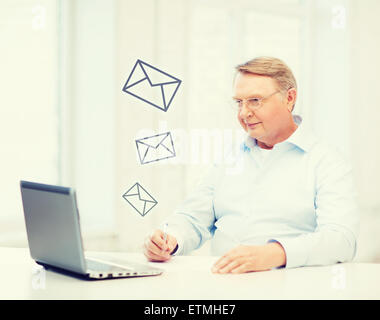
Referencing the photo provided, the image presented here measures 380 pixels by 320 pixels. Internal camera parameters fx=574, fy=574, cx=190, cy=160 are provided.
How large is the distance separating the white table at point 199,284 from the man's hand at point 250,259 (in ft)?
0.08

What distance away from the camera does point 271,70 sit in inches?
80.0

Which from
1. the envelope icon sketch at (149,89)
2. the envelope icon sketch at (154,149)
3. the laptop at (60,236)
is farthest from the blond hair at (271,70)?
the envelope icon sketch at (154,149)

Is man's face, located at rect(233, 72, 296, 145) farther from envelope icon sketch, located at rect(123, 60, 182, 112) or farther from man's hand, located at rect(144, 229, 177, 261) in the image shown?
envelope icon sketch, located at rect(123, 60, 182, 112)

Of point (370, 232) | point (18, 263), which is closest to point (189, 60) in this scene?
point (370, 232)

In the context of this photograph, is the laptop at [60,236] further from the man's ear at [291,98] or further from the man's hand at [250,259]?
the man's ear at [291,98]

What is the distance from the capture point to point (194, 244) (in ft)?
6.49

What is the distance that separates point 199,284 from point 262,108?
2.84ft

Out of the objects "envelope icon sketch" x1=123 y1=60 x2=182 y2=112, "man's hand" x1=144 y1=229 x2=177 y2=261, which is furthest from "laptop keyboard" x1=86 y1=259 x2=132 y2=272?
"envelope icon sketch" x1=123 y1=60 x2=182 y2=112

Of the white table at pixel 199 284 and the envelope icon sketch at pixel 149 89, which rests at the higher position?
the envelope icon sketch at pixel 149 89

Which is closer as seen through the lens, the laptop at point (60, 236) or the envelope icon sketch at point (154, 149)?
the laptop at point (60, 236)

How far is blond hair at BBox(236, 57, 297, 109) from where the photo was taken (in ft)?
6.61

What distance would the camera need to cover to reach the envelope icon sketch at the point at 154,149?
11.9 ft

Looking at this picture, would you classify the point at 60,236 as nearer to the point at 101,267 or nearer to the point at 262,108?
the point at 101,267

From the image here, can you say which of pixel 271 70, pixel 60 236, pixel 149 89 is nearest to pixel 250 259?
pixel 60 236
